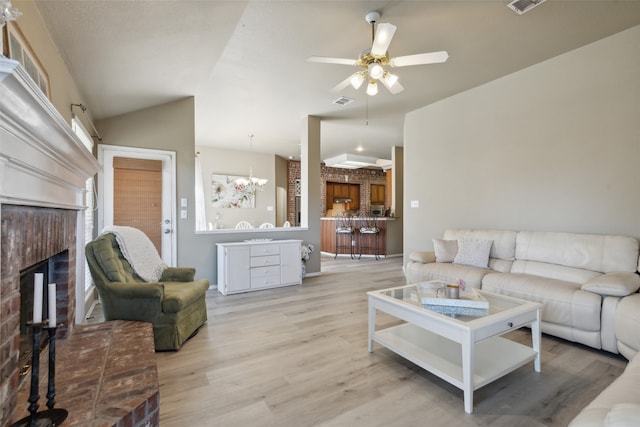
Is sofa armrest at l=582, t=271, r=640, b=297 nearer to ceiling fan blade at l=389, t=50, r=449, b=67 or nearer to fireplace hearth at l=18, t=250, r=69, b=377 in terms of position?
ceiling fan blade at l=389, t=50, r=449, b=67

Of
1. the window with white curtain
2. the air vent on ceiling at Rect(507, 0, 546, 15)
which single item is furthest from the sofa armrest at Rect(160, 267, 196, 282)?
the air vent on ceiling at Rect(507, 0, 546, 15)

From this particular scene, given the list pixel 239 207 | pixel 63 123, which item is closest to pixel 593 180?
pixel 63 123

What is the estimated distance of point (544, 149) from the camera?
139 inches

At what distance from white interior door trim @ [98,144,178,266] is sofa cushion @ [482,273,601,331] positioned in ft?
13.2

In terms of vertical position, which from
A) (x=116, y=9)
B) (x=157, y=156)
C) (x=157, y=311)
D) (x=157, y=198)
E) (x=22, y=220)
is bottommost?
(x=157, y=311)

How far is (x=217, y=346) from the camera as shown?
2.51 meters

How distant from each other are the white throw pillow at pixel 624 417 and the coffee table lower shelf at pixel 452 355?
1073 mm

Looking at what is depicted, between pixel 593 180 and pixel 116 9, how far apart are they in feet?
14.9

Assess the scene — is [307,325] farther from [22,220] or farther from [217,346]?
[22,220]

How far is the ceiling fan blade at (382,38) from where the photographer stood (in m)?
2.20

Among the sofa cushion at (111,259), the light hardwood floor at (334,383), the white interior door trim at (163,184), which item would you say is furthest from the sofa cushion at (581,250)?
the white interior door trim at (163,184)

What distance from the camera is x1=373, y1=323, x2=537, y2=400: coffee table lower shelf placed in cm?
182

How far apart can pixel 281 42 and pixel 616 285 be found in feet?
11.8

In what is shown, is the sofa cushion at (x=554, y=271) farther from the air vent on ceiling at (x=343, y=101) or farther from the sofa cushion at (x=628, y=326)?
the air vent on ceiling at (x=343, y=101)
